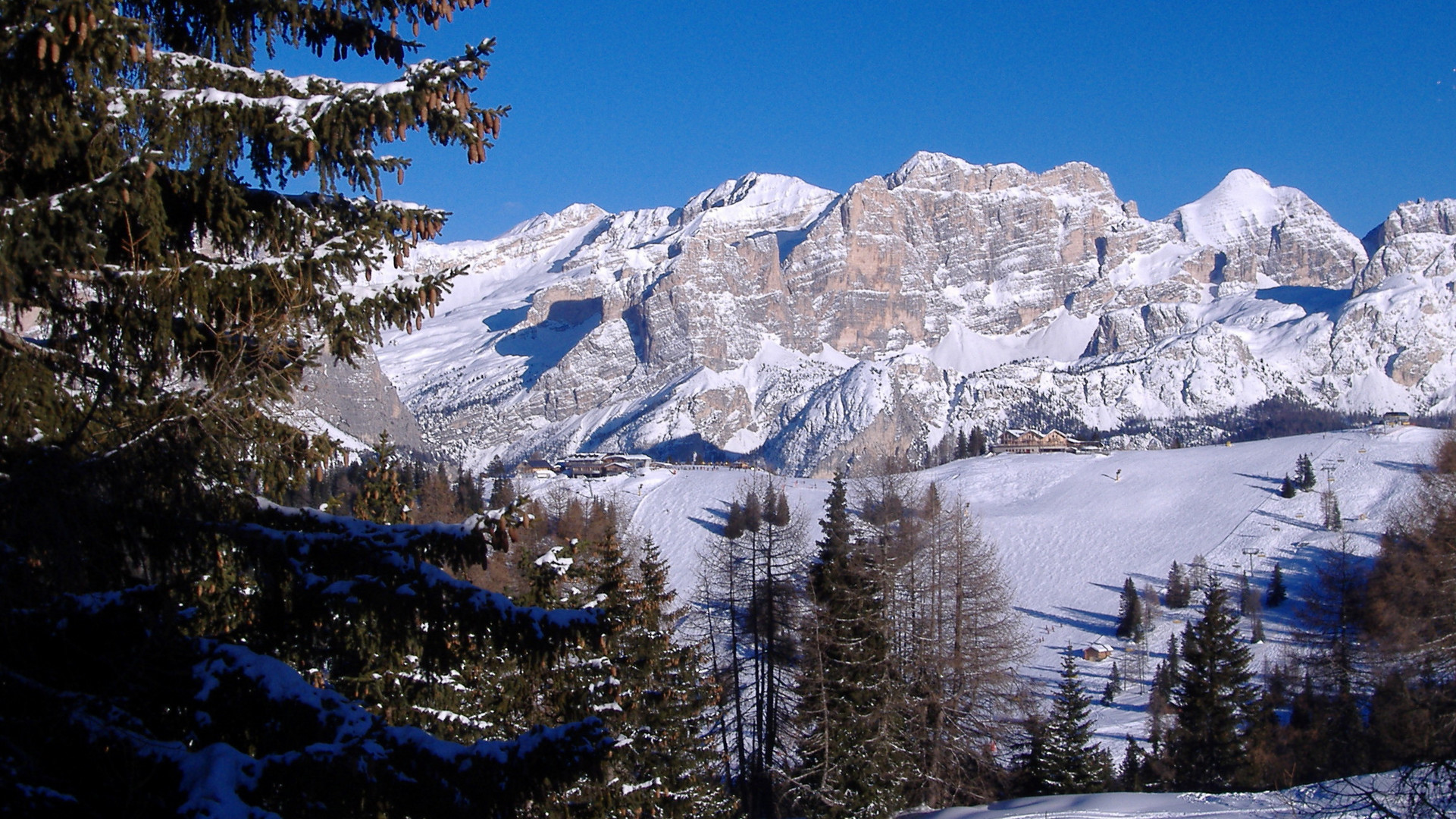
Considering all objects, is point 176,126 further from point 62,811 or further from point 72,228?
point 62,811

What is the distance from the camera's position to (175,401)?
5012 millimetres

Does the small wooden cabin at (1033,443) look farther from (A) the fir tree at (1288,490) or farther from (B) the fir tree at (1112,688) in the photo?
(B) the fir tree at (1112,688)

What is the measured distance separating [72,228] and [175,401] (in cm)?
92

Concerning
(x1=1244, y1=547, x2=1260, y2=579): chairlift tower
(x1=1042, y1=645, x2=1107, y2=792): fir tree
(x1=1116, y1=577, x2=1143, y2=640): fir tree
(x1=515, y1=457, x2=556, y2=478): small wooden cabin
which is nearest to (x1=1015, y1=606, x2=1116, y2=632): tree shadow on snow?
(x1=1116, y1=577, x2=1143, y2=640): fir tree

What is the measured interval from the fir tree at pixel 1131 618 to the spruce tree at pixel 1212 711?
32673 millimetres

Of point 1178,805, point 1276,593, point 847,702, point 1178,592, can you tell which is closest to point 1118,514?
point 1178,592

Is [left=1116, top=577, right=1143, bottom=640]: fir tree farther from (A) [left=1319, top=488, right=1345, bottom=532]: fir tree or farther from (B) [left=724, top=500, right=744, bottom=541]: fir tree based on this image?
(B) [left=724, top=500, right=744, bottom=541]: fir tree

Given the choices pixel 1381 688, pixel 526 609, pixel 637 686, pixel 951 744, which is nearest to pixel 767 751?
pixel 951 744

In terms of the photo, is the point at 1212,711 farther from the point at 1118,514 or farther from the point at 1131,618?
the point at 1118,514

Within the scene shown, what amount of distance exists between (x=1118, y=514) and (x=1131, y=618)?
27.1m

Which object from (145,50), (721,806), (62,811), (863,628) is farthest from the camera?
(863,628)

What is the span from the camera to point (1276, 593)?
64688 mm

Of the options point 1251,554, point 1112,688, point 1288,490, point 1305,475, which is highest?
point 1305,475

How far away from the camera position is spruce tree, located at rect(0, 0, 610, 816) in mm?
4184
